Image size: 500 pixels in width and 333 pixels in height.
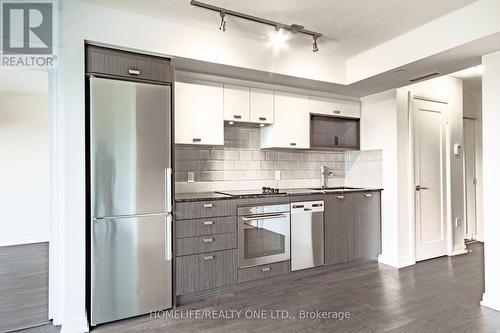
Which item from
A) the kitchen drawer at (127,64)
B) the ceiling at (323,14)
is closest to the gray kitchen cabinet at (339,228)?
the ceiling at (323,14)

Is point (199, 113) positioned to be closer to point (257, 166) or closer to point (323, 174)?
point (257, 166)

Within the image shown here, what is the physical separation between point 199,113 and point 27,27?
157 cm

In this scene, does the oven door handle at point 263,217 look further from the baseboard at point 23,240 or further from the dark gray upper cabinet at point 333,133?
the baseboard at point 23,240

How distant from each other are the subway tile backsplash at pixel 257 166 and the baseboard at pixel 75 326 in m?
1.54

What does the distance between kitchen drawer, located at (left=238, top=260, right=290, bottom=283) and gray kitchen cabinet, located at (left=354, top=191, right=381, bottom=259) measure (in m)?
1.18

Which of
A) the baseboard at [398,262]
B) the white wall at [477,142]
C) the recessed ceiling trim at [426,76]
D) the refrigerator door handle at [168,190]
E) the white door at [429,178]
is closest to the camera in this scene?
the refrigerator door handle at [168,190]

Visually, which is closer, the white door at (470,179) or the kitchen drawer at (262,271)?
the kitchen drawer at (262,271)

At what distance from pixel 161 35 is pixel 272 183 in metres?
2.30

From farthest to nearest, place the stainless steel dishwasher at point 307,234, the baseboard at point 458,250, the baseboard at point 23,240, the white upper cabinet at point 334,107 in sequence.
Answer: the baseboard at point 23,240 → the baseboard at point 458,250 → the white upper cabinet at point 334,107 → the stainless steel dishwasher at point 307,234

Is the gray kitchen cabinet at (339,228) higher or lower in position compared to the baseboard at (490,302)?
higher

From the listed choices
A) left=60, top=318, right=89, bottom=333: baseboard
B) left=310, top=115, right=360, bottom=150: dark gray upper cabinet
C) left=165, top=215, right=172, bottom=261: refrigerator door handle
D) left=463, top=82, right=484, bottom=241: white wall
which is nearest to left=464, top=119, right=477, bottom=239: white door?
left=463, top=82, right=484, bottom=241: white wall

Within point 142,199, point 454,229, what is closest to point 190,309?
point 142,199

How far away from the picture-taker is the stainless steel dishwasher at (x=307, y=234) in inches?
135

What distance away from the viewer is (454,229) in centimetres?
443
